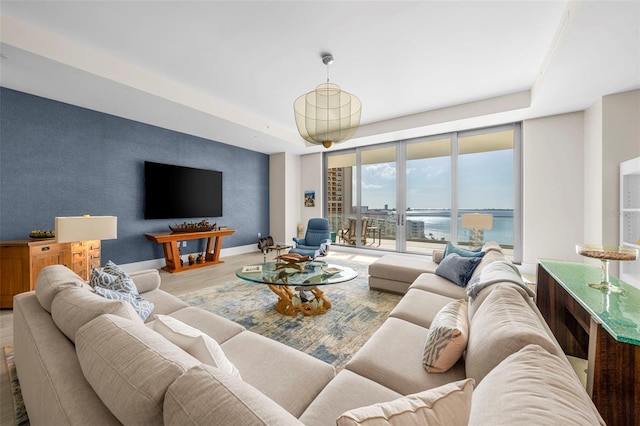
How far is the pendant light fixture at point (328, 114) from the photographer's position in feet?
9.51

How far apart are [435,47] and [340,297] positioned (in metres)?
3.17

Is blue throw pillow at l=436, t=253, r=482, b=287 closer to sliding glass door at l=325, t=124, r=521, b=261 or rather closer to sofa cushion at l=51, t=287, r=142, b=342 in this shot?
sliding glass door at l=325, t=124, r=521, b=261

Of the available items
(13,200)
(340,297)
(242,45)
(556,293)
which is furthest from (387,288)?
(13,200)

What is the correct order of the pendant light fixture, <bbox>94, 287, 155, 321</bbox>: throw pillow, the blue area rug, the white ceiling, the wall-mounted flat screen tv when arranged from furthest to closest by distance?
1. the wall-mounted flat screen tv
2. the pendant light fixture
3. the white ceiling
4. the blue area rug
5. <bbox>94, 287, 155, 321</bbox>: throw pillow

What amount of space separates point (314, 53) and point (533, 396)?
11.0 feet

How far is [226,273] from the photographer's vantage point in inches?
181

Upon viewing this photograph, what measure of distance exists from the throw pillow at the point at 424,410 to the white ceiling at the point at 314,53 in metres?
2.86

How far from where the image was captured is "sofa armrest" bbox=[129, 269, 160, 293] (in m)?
2.30

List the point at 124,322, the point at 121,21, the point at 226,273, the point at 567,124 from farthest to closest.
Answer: the point at 226,273
the point at 567,124
the point at 121,21
the point at 124,322

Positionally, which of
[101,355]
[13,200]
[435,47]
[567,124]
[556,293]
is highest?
[435,47]

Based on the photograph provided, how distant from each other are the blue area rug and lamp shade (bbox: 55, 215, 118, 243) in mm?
1224

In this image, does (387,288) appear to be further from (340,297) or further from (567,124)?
(567,124)

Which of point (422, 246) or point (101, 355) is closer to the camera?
point (101, 355)

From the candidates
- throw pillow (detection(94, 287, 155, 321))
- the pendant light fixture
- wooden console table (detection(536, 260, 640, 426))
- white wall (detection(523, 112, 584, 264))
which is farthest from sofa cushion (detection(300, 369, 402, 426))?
white wall (detection(523, 112, 584, 264))
